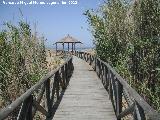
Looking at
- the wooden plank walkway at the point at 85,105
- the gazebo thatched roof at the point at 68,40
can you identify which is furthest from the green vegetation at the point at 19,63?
the gazebo thatched roof at the point at 68,40

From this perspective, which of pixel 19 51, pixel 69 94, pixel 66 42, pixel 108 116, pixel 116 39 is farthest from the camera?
pixel 66 42

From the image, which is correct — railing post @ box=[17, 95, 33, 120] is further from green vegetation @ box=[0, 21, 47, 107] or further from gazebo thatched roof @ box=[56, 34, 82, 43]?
gazebo thatched roof @ box=[56, 34, 82, 43]

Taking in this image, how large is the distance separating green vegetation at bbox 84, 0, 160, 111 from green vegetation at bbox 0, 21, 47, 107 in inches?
137

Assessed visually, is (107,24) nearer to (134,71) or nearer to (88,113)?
(134,71)

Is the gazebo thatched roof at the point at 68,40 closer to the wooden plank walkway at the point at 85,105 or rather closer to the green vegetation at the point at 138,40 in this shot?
the green vegetation at the point at 138,40

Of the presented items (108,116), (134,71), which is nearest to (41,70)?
(108,116)

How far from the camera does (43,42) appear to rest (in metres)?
8.64

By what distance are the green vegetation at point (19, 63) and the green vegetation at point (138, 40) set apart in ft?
11.4

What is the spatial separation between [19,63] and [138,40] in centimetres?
490

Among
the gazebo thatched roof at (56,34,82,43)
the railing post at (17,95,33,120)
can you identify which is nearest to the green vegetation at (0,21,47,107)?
the railing post at (17,95,33,120)

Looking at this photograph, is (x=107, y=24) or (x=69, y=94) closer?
(x=69, y=94)

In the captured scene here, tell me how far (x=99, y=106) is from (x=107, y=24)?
5976 mm

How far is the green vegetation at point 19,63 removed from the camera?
7.78 metres

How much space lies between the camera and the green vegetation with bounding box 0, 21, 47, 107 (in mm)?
7781
